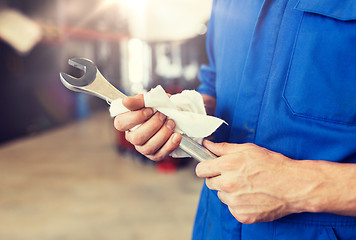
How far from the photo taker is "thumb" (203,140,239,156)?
653 mm

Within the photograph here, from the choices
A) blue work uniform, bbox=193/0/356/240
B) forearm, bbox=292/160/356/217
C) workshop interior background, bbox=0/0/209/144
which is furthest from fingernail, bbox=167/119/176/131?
workshop interior background, bbox=0/0/209/144

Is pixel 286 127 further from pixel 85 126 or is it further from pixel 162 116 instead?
pixel 85 126

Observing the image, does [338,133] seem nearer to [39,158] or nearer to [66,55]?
[39,158]

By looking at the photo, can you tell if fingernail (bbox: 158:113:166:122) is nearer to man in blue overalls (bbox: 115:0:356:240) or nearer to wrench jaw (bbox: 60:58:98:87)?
man in blue overalls (bbox: 115:0:356:240)

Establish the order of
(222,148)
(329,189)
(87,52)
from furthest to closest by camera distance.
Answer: (87,52) → (222,148) → (329,189)

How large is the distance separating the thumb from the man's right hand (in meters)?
0.07

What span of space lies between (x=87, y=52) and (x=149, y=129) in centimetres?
842

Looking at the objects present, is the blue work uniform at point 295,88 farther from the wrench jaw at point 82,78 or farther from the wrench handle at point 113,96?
the wrench jaw at point 82,78

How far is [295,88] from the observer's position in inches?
25.5

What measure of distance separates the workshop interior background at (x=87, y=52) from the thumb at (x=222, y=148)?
126 inches

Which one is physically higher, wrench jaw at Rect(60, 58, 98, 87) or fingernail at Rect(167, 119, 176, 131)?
wrench jaw at Rect(60, 58, 98, 87)

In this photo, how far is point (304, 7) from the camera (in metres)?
0.62

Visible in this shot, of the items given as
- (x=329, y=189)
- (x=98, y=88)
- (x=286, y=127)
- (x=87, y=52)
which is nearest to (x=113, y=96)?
(x=98, y=88)

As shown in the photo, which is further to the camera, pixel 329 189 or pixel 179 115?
pixel 179 115
